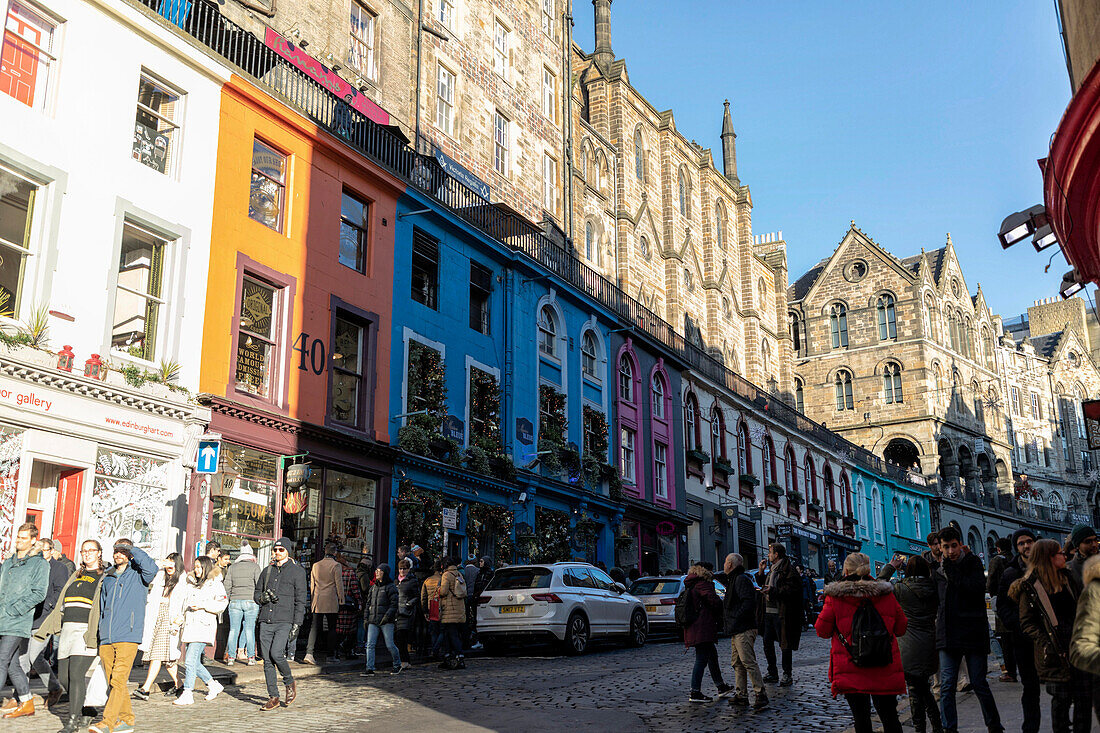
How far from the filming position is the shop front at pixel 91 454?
45.5 feet

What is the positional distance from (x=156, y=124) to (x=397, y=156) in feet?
23.0

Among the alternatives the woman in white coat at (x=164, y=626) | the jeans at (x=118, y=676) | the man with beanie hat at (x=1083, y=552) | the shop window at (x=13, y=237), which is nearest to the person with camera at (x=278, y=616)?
the woman in white coat at (x=164, y=626)

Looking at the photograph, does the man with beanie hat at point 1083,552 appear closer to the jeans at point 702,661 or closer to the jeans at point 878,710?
the jeans at point 878,710

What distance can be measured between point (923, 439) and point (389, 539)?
48.5 metres

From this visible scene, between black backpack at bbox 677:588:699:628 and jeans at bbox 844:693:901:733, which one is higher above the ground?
black backpack at bbox 677:588:699:628

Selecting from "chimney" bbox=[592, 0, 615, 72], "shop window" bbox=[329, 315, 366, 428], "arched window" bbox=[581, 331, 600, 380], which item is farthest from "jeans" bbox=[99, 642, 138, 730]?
"chimney" bbox=[592, 0, 615, 72]

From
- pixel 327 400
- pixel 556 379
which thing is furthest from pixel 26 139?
pixel 556 379

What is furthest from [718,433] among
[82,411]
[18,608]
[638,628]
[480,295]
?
[18,608]

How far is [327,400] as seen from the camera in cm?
1983

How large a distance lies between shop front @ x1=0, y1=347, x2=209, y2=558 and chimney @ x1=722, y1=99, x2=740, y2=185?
42353 mm

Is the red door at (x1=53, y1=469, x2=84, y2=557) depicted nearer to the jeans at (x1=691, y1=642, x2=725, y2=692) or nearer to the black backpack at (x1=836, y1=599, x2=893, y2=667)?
the jeans at (x1=691, y1=642, x2=725, y2=692)

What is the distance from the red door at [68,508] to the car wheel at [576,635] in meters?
7.82

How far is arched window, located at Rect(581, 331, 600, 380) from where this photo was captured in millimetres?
30562

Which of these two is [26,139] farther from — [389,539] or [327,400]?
[389,539]
